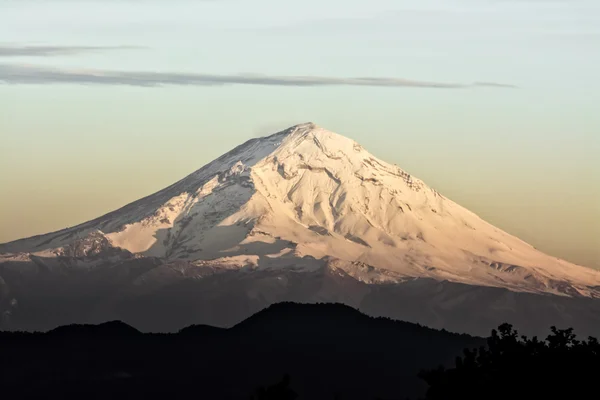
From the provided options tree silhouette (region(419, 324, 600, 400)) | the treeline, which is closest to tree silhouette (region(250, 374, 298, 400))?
the treeline

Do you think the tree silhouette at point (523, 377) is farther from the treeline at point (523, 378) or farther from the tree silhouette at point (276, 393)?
the tree silhouette at point (276, 393)

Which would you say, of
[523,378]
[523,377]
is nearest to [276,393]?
[523,378]

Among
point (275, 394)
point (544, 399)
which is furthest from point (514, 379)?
point (275, 394)

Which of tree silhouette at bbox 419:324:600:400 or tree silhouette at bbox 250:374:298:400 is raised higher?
tree silhouette at bbox 250:374:298:400

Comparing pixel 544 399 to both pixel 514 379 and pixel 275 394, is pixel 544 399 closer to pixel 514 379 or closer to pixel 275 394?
pixel 514 379

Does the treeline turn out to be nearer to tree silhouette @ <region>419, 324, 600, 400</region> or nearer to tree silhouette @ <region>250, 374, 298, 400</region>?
tree silhouette @ <region>419, 324, 600, 400</region>

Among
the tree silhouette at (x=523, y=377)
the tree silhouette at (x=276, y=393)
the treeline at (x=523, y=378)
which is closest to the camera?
the tree silhouette at (x=276, y=393)

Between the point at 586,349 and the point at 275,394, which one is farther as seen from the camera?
the point at 586,349

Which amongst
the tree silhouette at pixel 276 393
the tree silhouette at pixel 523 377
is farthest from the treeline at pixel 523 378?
the tree silhouette at pixel 276 393

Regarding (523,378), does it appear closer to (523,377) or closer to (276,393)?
(523,377)
